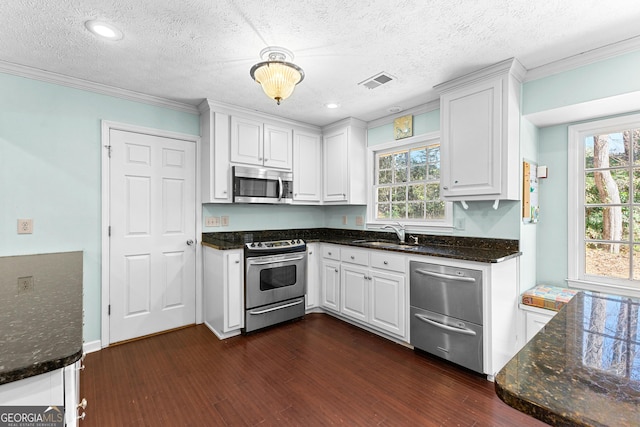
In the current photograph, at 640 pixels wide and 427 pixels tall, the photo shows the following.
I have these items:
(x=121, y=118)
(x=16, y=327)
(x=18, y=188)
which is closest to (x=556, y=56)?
(x=16, y=327)

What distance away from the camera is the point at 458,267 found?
229 centimetres

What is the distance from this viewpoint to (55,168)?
2.50m

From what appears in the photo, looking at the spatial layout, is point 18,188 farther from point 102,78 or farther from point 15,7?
point 15,7

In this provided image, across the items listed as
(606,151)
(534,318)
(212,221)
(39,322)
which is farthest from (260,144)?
(606,151)

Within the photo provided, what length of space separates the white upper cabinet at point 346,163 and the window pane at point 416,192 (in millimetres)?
594

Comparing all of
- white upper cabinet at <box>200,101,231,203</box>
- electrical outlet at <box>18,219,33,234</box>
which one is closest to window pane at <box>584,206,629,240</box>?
white upper cabinet at <box>200,101,231,203</box>

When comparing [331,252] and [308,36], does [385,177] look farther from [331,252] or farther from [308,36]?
[308,36]

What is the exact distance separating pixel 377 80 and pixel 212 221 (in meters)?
2.28

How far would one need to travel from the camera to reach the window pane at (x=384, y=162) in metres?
3.70

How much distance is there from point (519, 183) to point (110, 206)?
11.8 ft

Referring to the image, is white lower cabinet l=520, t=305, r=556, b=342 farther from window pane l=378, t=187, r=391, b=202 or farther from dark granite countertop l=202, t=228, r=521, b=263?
window pane l=378, t=187, r=391, b=202

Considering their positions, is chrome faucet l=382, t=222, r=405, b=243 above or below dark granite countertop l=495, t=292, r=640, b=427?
above

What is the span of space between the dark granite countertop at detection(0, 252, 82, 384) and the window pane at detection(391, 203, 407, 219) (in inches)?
118

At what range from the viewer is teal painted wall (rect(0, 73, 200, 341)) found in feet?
7.63
